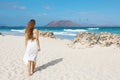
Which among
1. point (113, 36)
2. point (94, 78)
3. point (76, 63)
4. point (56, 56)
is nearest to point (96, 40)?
point (113, 36)

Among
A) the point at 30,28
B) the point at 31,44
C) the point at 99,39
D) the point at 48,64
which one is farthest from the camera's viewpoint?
the point at 99,39

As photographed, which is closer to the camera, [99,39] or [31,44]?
[31,44]

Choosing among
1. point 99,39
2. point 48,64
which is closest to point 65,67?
point 48,64

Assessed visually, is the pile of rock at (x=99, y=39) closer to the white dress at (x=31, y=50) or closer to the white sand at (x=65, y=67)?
the white sand at (x=65, y=67)

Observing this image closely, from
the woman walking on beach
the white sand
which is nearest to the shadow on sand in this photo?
the white sand

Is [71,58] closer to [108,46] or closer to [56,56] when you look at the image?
[56,56]

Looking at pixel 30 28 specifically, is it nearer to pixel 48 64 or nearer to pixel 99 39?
pixel 48 64

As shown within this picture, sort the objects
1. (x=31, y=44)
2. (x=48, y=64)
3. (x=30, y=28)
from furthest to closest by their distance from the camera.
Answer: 1. (x=48, y=64)
2. (x=31, y=44)
3. (x=30, y=28)

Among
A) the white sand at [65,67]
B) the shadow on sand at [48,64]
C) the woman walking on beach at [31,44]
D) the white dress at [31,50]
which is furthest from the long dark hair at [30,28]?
the shadow on sand at [48,64]

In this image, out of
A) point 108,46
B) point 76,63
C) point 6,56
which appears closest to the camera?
point 76,63

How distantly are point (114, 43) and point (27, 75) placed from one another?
348 inches

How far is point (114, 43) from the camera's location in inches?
651

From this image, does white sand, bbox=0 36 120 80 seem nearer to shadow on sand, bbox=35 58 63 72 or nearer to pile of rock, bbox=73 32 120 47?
shadow on sand, bbox=35 58 63 72

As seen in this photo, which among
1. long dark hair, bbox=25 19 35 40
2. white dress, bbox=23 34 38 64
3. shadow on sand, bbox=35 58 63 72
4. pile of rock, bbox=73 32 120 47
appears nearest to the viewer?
long dark hair, bbox=25 19 35 40
